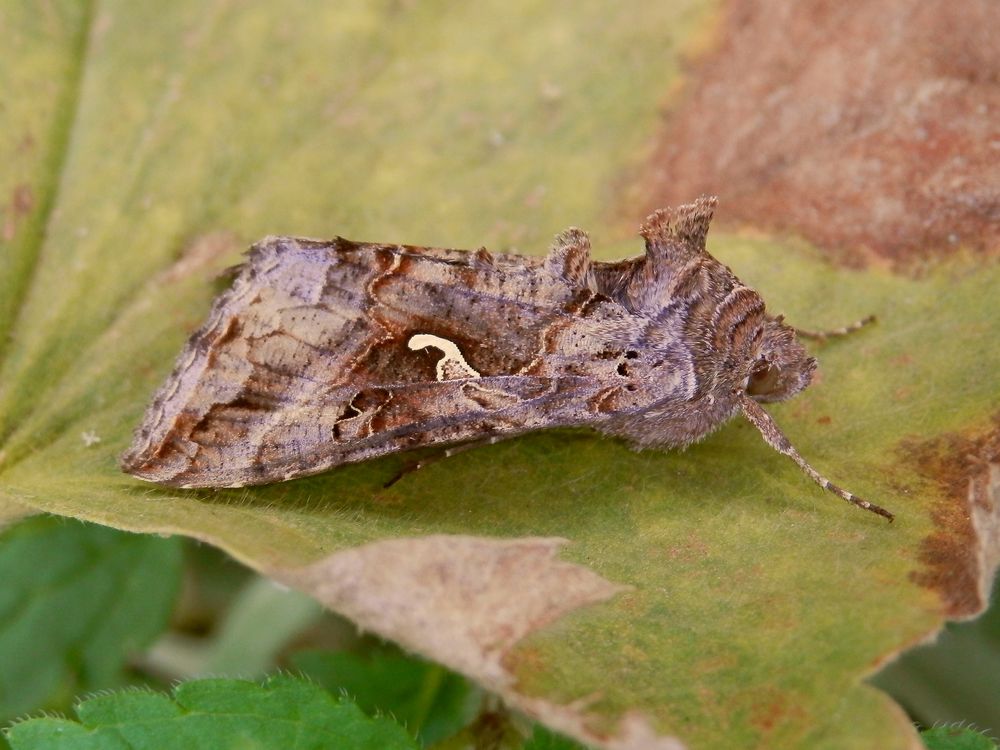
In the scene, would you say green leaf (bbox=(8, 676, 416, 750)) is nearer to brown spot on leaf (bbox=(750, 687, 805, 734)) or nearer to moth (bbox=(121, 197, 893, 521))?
moth (bbox=(121, 197, 893, 521))

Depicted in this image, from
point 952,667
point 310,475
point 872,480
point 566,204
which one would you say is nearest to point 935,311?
point 872,480

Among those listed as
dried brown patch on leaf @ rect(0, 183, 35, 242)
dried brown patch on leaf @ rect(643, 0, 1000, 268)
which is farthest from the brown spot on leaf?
dried brown patch on leaf @ rect(0, 183, 35, 242)

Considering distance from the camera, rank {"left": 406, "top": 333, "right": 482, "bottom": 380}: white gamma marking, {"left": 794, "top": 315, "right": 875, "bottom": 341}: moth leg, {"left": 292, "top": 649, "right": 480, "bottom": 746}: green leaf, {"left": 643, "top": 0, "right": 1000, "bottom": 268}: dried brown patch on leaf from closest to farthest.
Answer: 1. {"left": 406, "top": 333, "right": 482, "bottom": 380}: white gamma marking
2. {"left": 794, "top": 315, "right": 875, "bottom": 341}: moth leg
3. {"left": 643, "top": 0, "right": 1000, "bottom": 268}: dried brown patch on leaf
4. {"left": 292, "top": 649, "right": 480, "bottom": 746}: green leaf

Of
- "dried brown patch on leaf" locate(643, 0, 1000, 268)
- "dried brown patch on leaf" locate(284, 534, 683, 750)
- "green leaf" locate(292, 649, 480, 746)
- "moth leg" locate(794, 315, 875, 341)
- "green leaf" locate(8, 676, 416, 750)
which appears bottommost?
"green leaf" locate(8, 676, 416, 750)

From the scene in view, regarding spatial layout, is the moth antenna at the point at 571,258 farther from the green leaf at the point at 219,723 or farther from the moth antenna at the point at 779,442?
the green leaf at the point at 219,723

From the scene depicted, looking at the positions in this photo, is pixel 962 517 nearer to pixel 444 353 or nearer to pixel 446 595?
pixel 446 595

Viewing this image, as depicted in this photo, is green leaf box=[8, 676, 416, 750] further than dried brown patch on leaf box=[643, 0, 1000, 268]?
No

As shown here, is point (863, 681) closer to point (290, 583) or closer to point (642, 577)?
point (642, 577)

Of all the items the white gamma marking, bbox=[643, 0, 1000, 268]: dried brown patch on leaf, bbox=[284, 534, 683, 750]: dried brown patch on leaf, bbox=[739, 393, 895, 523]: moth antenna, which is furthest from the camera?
bbox=[643, 0, 1000, 268]: dried brown patch on leaf
